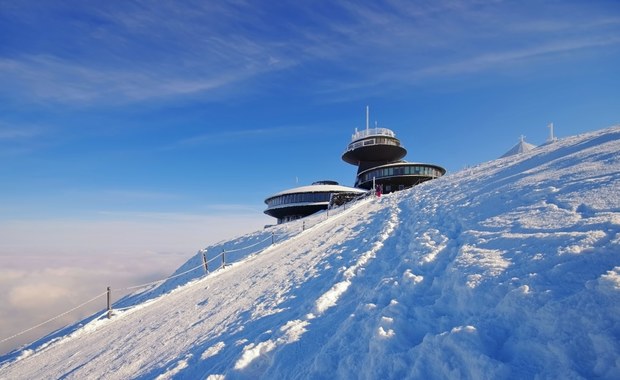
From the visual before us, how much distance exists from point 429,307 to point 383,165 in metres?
42.8

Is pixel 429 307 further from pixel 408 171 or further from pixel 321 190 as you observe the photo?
pixel 321 190

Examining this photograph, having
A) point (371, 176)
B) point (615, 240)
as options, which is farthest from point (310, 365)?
point (371, 176)

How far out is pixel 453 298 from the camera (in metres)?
6.20

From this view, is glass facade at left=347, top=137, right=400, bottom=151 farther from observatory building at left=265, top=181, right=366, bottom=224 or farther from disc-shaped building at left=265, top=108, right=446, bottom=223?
observatory building at left=265, top=181, right=366, bottom=224

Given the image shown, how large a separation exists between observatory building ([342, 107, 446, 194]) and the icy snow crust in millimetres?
29917

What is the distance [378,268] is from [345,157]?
155ft

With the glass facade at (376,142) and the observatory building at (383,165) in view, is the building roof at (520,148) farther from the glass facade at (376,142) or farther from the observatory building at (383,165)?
the glass facade at (376,142)

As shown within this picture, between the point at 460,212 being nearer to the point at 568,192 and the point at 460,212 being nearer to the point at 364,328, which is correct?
the point at 568,192

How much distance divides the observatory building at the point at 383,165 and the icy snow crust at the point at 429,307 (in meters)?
29.9

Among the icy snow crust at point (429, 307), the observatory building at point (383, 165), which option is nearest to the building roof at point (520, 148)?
the observatory building at point (383, 165)

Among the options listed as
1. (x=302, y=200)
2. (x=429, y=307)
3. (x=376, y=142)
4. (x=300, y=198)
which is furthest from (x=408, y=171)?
(x=429, y=307)

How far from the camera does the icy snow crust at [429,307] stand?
446 cm

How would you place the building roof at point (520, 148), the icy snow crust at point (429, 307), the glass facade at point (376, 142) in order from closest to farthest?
the icy snow crust at point (429, 307)
the building roof at point (520, 148)
the glass facade at point (376, 142)

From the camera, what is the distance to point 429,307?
6230 millimetres
